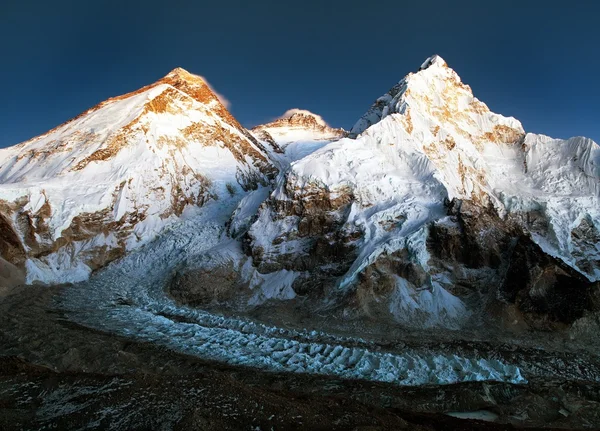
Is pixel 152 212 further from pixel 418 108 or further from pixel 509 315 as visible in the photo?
pixel 509 315

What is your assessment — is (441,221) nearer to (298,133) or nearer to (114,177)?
(114,177)

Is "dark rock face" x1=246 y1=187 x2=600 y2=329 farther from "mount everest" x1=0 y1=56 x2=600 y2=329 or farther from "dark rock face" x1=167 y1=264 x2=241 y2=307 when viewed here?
"dark rock face" x1=167 y1=264 x2=241 y2=307

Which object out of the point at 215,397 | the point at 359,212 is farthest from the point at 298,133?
the point at 215,397

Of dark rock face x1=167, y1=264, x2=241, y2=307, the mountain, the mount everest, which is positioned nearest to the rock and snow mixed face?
the mountain

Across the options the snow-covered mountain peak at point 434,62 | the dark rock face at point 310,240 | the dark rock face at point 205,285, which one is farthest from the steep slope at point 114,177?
the snow-covered mountain peak at point 434,62

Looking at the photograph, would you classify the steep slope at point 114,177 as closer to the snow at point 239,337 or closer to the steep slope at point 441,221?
the snow at point 239,337
